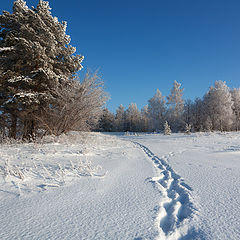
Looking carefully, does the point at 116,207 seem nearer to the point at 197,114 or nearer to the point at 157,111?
the point at 157,111

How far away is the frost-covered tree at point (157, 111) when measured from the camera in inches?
1284

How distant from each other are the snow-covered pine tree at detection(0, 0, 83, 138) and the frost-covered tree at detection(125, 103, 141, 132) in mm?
36738

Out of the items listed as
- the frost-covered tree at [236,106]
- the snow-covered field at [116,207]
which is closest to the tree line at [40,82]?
the snow-covered field at [116,207]

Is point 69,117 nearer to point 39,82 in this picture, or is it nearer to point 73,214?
point 39,82

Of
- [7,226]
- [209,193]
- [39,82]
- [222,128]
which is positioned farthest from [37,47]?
[222,128]

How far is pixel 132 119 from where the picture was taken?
152 ft

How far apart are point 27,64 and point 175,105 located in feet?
94.0

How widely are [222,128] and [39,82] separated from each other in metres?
30.2

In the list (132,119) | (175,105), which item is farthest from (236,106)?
(132,119)

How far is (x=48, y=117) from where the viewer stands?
29.2 feet

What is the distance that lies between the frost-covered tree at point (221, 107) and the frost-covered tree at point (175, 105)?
18.5ft

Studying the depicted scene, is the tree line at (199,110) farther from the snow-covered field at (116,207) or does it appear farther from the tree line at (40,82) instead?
the snow-covered field at (116,207)

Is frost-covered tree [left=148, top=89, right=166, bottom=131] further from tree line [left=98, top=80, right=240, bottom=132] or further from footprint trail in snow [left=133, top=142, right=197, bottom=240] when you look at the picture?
footprint trail in snow [left=133, top=142, right=197, bottom=240]

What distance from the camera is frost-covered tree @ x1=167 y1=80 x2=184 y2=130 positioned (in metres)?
30.1
